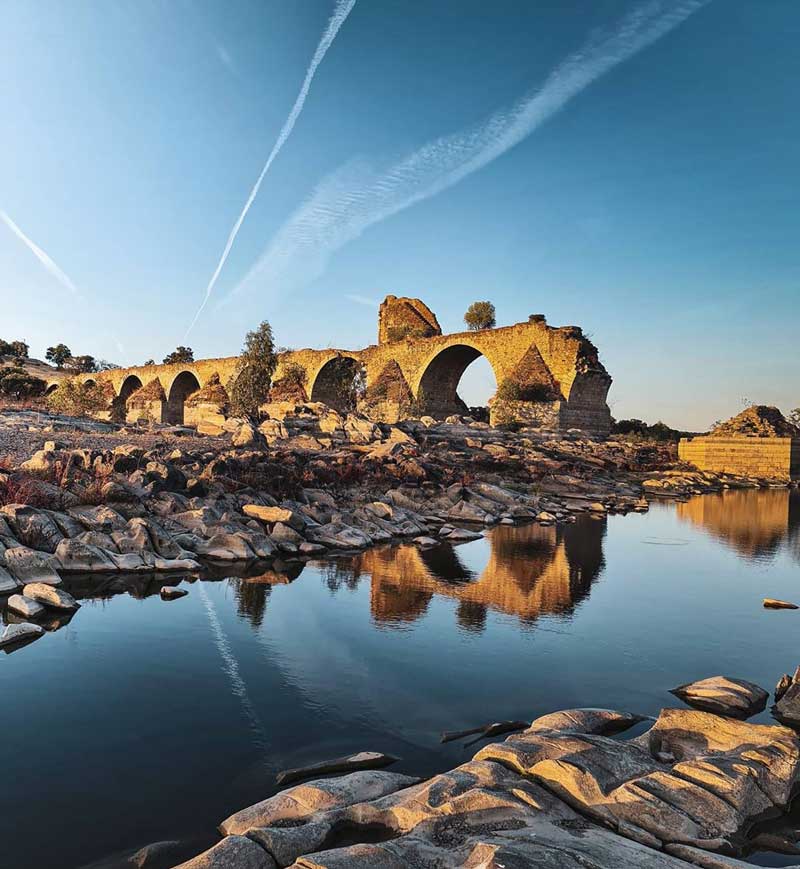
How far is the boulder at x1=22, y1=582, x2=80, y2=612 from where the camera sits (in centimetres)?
779

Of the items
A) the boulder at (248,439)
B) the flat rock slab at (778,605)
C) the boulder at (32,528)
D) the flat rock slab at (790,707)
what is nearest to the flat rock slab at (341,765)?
the flat rock slab at (790,707)

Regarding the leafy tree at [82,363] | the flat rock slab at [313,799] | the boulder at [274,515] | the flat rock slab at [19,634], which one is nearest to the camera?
the flat rock slab at [313,799]

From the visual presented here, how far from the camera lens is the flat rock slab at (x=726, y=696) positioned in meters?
5.51

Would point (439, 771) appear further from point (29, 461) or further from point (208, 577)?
point (29, 461)

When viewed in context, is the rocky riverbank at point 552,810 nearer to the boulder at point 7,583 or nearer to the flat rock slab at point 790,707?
the flat rock slab at point 790,707

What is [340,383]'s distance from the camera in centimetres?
5347

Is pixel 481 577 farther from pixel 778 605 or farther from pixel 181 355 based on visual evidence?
pixel 181 355

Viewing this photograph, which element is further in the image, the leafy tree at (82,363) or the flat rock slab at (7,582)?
the leafy tree at (82,363)

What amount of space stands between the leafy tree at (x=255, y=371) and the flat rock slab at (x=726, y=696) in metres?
38.3

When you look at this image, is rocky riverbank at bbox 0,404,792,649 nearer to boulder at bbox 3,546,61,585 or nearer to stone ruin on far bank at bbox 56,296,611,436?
boulder at bbox 3,546,61,585

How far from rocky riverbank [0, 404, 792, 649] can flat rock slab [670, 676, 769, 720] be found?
7.00 m

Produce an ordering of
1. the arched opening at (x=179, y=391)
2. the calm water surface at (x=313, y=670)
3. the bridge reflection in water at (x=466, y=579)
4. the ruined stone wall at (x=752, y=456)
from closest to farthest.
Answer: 1. the calm water surface at (x=313, y=670)
2. the bridge reflection in water at (x=466, y=579)
3. the ruined stone wall at (x=752, y=456)
4. the arched opening at (x=179, y=391)

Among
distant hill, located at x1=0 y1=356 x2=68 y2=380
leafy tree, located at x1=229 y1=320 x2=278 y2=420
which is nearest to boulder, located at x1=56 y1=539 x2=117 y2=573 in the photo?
leafy tree, located at x1=229 y1=320 x2=278 y2=420

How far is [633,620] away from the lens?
8688 millimetres
